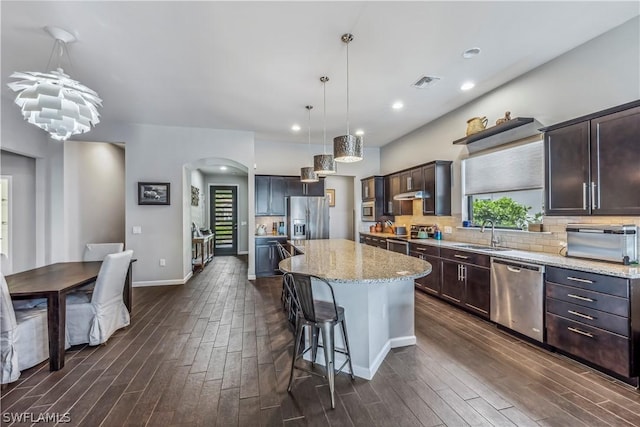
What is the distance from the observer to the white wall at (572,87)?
2.65m

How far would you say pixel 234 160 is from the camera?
5.78 metres

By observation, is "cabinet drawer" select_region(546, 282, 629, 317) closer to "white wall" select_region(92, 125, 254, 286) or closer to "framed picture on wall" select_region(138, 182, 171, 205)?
"white wall" select_region(92, 125, 254, 286)

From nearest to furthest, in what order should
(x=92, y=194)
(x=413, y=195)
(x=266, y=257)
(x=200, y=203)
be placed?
(x=413, y=195), (x=92, y=194), (x=266, y=257), (x=200, y=203)

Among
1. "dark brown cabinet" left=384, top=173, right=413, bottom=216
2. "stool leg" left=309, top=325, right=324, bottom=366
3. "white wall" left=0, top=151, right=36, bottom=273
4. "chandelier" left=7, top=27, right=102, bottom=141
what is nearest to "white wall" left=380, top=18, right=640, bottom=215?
"dark brown cabinet" left=384, top=173, right=413, bottom=216

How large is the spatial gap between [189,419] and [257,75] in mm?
3437

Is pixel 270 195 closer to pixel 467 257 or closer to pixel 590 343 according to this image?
pixel 467 257

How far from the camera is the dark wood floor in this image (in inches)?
75.7

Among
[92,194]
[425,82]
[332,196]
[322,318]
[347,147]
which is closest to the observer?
[322,318]

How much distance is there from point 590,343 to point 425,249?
2339 mm

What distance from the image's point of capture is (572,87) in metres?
3.09

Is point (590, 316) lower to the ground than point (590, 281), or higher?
lower

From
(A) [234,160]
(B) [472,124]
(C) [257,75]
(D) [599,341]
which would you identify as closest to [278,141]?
(A) [234,160]

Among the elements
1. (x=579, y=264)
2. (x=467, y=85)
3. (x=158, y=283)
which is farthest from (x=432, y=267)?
(x=158, y=283)

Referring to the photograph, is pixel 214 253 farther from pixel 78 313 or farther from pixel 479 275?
pixel 479 275
